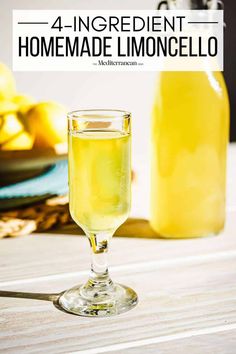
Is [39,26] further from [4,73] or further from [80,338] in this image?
[80,338]

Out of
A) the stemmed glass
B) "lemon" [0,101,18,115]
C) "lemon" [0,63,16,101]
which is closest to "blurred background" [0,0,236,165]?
"lemon" [0,63,16,101]

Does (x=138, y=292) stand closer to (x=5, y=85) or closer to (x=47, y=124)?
(x=47, y=124)

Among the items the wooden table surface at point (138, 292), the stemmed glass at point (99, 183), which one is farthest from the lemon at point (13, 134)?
the stemmed glass at point (99, 183)

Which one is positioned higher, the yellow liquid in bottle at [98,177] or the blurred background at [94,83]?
the blurred background at [94,83]

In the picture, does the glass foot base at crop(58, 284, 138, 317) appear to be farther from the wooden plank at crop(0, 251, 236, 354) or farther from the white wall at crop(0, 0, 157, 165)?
the white wall at crop(0, 0, 157, 165)

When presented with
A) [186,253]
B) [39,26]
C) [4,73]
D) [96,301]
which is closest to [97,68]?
[39,26]

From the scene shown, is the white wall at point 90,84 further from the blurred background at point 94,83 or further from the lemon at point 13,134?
the lemon at point 13,134

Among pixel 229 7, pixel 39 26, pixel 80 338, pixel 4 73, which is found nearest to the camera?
pixel 80 338
